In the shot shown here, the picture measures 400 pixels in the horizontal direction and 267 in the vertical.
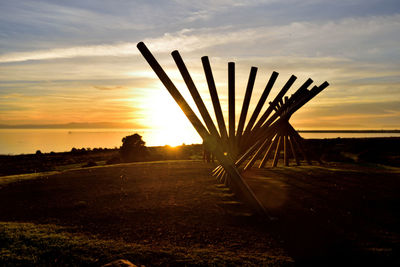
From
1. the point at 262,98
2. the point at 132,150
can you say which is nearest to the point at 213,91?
the point at 262,98

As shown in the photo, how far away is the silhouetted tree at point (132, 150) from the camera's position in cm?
2535

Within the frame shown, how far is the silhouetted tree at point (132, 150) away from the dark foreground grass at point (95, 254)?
1985cm

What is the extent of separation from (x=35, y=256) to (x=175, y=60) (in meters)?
5.60

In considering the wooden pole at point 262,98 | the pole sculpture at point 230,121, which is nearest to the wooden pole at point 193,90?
the pole sculpture at point 230,121

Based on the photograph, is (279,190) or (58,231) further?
(279,190)

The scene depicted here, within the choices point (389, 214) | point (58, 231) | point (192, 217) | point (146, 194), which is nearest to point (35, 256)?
point (58, 231)

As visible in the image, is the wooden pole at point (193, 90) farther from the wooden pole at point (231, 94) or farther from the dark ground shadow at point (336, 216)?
the dark ground shadow at point (336, 216)

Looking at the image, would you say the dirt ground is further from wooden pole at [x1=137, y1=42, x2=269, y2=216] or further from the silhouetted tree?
the silhouetted tree

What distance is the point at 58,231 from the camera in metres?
6.03

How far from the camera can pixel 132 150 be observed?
25.5 m

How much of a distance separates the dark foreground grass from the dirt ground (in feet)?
0.99

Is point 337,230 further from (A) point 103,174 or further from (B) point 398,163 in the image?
(B) point 398,163

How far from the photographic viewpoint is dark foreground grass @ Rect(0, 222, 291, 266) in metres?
4.57

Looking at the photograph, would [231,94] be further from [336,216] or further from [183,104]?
[336,216]
